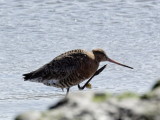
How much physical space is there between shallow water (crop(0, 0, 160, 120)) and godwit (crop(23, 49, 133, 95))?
24 centimetres

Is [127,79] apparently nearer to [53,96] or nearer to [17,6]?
[53,96]

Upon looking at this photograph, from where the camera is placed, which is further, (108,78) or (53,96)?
(108,78)

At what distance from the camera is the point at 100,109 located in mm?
3385

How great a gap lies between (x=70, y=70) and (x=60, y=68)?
0.73ft

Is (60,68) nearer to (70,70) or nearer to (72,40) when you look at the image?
(70,70)

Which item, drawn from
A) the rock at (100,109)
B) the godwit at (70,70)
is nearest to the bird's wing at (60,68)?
the godwit at (70,70)

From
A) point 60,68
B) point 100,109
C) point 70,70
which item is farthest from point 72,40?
point 100,109

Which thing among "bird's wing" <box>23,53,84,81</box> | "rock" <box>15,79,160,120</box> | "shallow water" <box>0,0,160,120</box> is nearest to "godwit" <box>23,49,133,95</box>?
"bird's wing" <box>23,53,84,81</box>

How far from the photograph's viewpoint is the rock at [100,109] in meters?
3.34

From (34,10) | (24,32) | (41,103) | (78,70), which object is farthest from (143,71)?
(34,10)

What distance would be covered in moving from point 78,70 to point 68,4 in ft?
18.8

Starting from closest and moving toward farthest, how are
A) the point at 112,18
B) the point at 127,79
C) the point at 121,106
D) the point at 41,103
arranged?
the point at 121,106 < the point at 41,103 < the point at 127,79 < the point at 112,18

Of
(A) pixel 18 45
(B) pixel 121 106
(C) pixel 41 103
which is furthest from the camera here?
(A) pixel 18 45

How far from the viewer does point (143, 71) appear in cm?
1052
